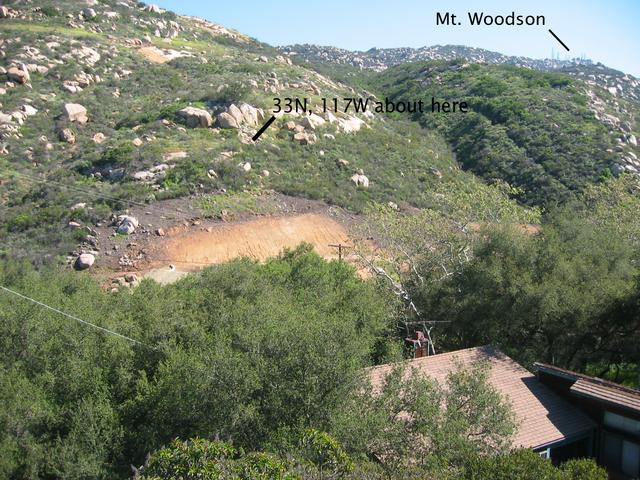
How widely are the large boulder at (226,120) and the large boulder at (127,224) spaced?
40.0 ft

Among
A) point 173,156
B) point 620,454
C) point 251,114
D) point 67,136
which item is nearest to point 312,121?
point 251,114

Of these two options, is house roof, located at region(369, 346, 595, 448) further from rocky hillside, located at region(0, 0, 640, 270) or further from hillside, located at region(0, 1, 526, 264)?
hillside, located at region(0, 1, 526, 264)

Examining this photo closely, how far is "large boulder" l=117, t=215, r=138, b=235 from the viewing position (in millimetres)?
27291

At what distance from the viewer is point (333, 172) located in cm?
3772

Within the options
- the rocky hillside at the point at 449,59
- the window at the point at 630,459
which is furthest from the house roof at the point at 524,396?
the rocky hillside at the point at 449,59

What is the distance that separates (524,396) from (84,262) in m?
19.2

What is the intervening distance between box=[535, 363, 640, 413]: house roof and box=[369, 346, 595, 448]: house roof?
558mm

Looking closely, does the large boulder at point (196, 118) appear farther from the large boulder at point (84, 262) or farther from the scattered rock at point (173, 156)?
the large boulder at point (84, 262)

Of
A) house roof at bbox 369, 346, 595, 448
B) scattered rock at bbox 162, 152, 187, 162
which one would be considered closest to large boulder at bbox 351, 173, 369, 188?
scattered rock at bbox 162, 152, 187, 162

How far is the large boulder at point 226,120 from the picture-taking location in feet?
124

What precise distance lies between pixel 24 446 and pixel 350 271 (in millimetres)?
12449

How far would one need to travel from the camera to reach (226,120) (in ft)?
124

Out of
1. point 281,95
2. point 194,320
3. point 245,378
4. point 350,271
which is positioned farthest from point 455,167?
point 245,378

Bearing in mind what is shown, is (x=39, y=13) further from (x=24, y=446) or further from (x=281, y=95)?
(x=24, y=446)
